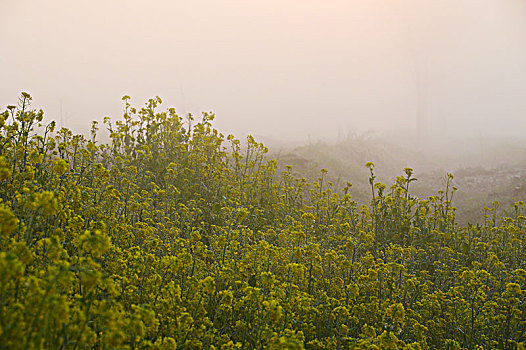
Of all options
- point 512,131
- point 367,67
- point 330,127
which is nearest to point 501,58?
point 367,67

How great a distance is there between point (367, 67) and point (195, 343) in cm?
10712

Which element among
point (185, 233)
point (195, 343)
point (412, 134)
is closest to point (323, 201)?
point (185, 233)

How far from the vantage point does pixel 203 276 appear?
3316mm

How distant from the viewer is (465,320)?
12.0 ft

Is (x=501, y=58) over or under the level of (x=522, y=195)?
over

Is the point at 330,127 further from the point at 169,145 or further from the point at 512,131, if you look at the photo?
the point at 169,145

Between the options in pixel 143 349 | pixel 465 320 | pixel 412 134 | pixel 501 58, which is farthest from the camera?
pixel 501 58

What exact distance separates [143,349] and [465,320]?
132 inches

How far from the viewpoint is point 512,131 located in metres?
53.7

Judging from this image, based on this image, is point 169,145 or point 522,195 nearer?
point 169,145

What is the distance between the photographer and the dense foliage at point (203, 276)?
1825mm

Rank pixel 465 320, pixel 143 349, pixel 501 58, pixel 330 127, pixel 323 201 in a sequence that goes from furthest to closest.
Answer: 1. pixel 501 58
2. pixel 330 127
3. pixel 323 201
4. pixel 465 320
5. pixel 143 349

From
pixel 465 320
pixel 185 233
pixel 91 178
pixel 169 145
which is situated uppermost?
pixel 169 145

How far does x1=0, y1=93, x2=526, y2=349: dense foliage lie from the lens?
1825 mm
